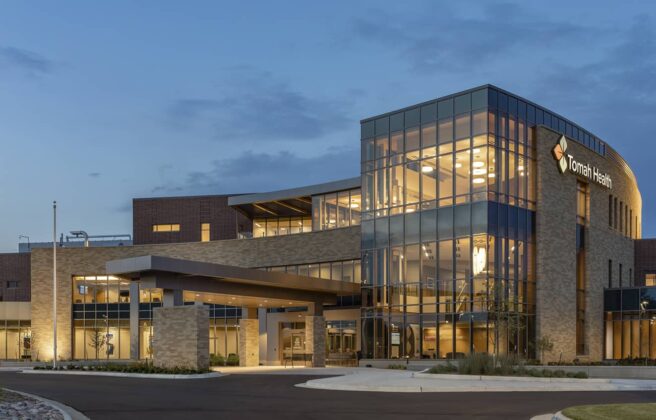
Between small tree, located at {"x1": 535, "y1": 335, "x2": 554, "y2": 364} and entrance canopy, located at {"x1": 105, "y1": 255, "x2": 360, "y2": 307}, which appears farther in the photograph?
small tree, located at {"x1": 535, "y1": 335, "x2": 554, "y2": 364}

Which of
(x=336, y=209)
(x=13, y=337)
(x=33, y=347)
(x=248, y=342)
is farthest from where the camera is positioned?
(x=13, y=337)

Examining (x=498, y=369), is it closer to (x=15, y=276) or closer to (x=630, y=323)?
(x=630, y=323)

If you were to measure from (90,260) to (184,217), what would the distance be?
47.7 feet

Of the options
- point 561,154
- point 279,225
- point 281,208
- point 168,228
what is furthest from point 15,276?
point 561,154

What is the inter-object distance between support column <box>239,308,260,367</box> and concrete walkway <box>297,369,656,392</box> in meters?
20.2

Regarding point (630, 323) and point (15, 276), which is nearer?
point (630, 323)

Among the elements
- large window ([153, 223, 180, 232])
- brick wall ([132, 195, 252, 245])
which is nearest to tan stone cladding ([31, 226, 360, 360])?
brick wall ([132, 195, 252, 245])

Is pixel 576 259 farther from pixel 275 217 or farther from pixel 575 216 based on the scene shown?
pixel 275 217

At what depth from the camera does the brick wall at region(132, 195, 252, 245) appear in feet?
238

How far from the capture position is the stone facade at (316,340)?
4528cm

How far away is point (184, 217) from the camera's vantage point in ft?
242

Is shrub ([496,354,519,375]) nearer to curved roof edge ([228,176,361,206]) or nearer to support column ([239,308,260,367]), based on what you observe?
support column ([239,308,260,367])

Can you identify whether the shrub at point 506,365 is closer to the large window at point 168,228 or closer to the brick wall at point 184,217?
the brick wall at point 184,217

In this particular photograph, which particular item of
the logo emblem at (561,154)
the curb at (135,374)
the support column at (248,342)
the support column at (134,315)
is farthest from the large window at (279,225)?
the curb at (135,374)
